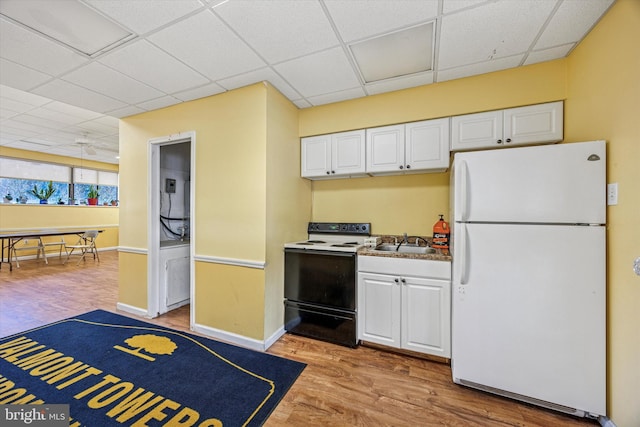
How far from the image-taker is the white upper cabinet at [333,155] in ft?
9.11

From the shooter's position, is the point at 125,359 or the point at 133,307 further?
the point at 133,307

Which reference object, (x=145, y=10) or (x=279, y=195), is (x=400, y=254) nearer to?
(x=279, y=195)

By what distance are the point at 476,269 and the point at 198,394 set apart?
2194 millimetres

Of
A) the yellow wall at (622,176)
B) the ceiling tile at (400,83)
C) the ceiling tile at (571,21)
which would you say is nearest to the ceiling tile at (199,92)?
the ceiling tile at (400,83)

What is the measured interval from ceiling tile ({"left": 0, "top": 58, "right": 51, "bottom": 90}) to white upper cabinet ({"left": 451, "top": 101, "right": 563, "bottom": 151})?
389 centimetres

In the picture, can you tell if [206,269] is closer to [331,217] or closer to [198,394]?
[198,394]

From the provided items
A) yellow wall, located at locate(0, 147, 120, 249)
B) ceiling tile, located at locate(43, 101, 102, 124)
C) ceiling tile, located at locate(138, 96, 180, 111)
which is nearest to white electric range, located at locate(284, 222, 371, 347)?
ceiling tile, located at locate(138, 96, 180, 111)

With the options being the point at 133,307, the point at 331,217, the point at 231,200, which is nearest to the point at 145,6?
the point at 231,200

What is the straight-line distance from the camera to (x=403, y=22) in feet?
5.49

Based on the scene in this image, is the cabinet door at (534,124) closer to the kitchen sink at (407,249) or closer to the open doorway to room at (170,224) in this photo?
the kitchen sink at (407,249)

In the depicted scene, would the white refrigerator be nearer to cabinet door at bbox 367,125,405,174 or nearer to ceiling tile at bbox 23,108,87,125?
cabinet door at bbox 367,125,405,174

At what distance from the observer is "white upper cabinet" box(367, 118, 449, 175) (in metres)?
2.43

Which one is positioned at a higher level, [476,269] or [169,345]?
[476,269]

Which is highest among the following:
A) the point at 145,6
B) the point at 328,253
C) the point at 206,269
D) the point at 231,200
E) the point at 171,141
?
the point at 145,6
